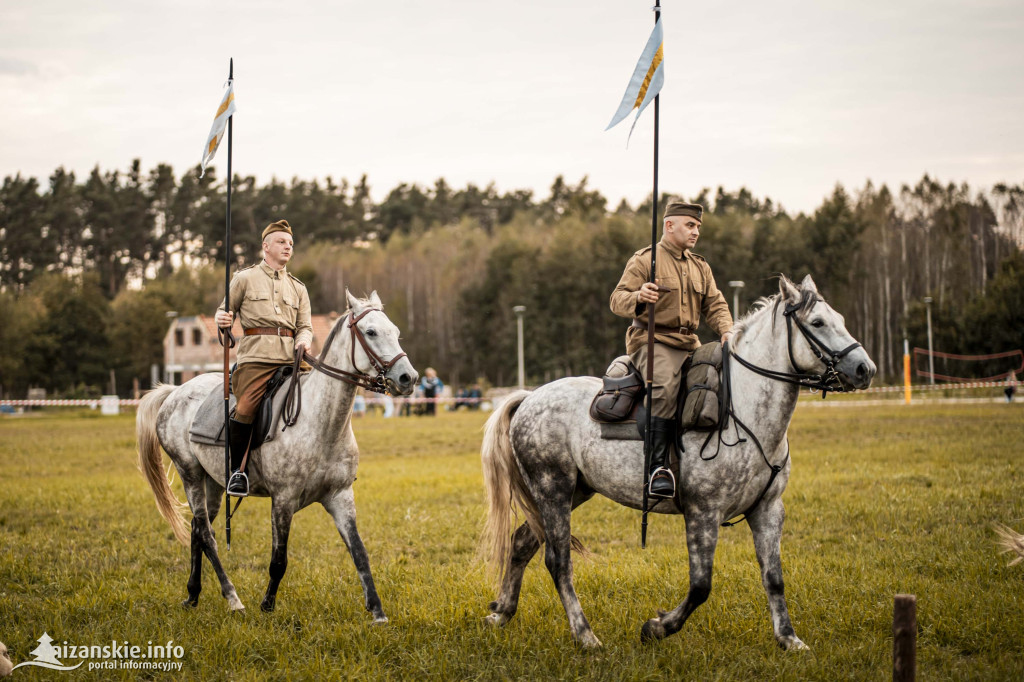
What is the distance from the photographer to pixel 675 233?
21.2 feet

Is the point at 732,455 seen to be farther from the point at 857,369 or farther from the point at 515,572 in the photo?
the point at 515,572

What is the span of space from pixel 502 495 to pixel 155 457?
3.99 meters

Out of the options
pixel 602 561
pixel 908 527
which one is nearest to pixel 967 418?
pixel 908 527

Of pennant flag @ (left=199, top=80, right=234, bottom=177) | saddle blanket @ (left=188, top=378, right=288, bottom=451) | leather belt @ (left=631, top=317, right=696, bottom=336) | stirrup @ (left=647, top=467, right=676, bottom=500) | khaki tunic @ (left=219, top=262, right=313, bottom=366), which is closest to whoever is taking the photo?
stirrup @ (left=647, top=467, right=676, bottom=500)

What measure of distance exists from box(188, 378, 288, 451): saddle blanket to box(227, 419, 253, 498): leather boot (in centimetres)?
8

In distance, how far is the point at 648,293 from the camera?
19.7 ft

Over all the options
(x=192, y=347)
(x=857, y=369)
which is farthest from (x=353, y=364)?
(x=192, y=347)

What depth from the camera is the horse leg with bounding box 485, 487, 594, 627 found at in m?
6.85

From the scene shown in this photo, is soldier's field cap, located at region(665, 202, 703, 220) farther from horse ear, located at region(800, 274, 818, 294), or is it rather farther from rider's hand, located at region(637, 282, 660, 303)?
horse ear, located at region(800, 274, 818, 294)

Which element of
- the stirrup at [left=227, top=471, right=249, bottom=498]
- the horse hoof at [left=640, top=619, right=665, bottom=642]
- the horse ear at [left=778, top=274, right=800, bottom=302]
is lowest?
the horse hoof at [left=640, top=619, right=665, bottom=642]

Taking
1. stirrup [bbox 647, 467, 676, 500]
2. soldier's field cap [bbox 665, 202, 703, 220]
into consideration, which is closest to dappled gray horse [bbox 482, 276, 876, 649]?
stirrup [bbox 647, 467, 676, 500]

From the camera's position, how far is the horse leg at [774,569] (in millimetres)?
5973

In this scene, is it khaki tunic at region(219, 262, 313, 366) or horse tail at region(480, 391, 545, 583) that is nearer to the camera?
horse tail at region(480, 391, 545, 583)

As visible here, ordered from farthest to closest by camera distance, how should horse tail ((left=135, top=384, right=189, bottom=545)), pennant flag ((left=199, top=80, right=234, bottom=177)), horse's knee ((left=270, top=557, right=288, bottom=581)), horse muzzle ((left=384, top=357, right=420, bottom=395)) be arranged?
horse tail ((left=135, top=384, right=189, bottom=545)), pennant flag ((left=199, top=80, right=234, bottom=177)), horse's knee ((left=270, top=557, right=288, bottom=581)), horse muzzle ((left=384, top=357, right=420, bottom=395))
